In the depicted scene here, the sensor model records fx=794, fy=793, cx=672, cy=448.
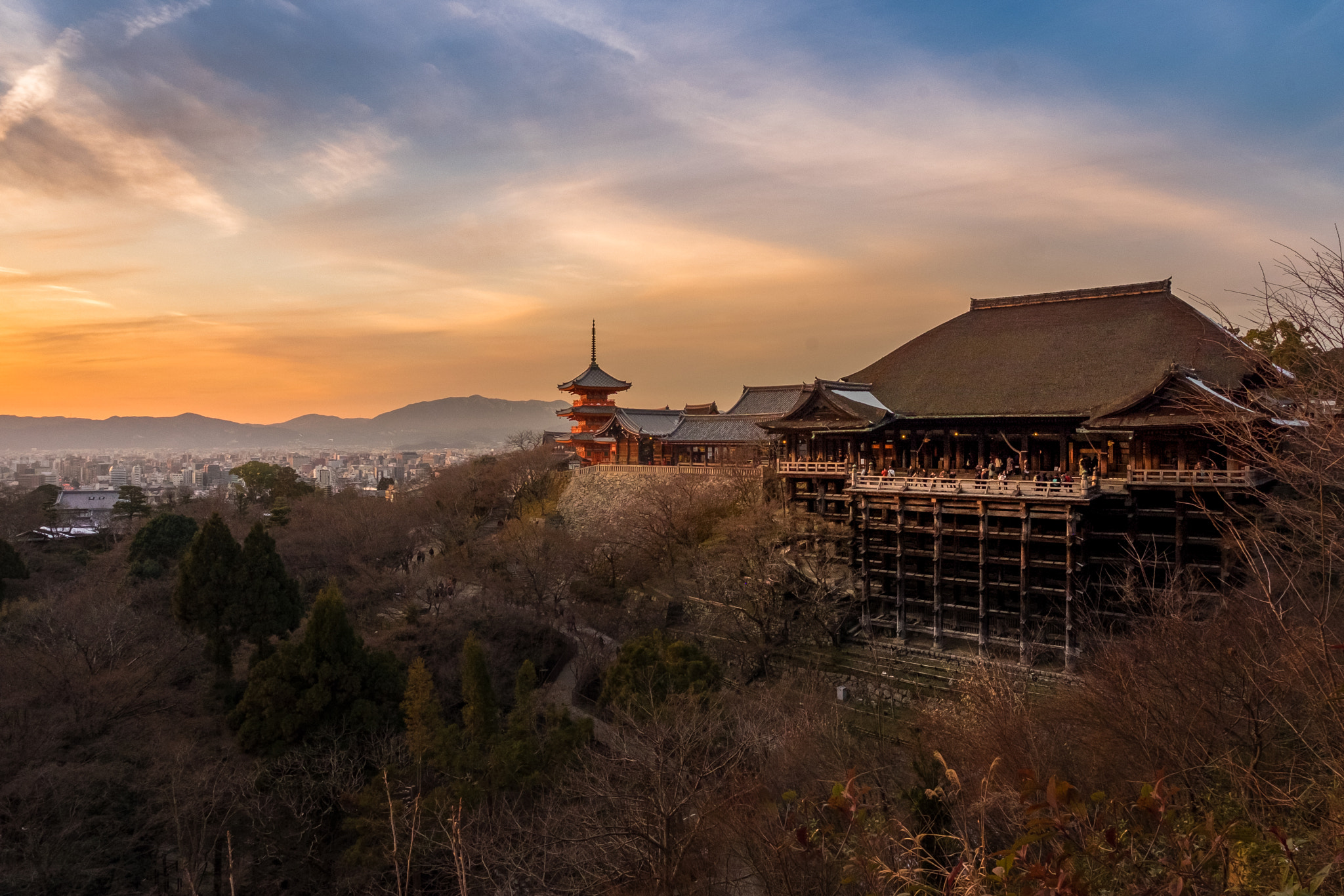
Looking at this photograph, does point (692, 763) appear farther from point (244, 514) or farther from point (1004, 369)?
point (244, 514)

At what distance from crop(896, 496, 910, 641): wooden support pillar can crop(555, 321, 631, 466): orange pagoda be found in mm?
23818

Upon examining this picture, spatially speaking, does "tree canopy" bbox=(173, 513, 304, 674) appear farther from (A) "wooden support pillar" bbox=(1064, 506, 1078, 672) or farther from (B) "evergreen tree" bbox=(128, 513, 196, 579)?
(A) "wooden support pillar" bbox=(1064, 506, 1078, 672)

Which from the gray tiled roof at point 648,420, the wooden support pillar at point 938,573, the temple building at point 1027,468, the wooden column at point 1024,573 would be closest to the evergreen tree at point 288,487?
the gray tiled roof at point 648,420

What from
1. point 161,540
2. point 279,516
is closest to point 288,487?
point 279,516

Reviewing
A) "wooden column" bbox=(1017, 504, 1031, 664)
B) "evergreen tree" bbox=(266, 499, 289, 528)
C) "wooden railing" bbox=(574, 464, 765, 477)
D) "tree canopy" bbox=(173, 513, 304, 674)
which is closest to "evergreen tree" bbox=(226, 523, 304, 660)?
"tree canopy" bbox=(173, 513, 304, 674)

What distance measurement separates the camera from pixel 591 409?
157 feet

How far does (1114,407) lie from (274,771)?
21.0 m

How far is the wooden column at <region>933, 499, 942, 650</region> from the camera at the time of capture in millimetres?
22516

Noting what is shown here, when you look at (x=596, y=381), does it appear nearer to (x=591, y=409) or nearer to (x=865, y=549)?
(x=591, y=409)

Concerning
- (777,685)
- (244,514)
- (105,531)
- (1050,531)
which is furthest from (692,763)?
(105,531)

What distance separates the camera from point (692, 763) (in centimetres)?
1255

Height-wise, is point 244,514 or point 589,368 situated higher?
point 589,368

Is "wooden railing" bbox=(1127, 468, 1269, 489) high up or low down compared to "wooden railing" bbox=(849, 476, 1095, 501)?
up

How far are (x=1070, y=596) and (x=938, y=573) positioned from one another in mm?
3482
